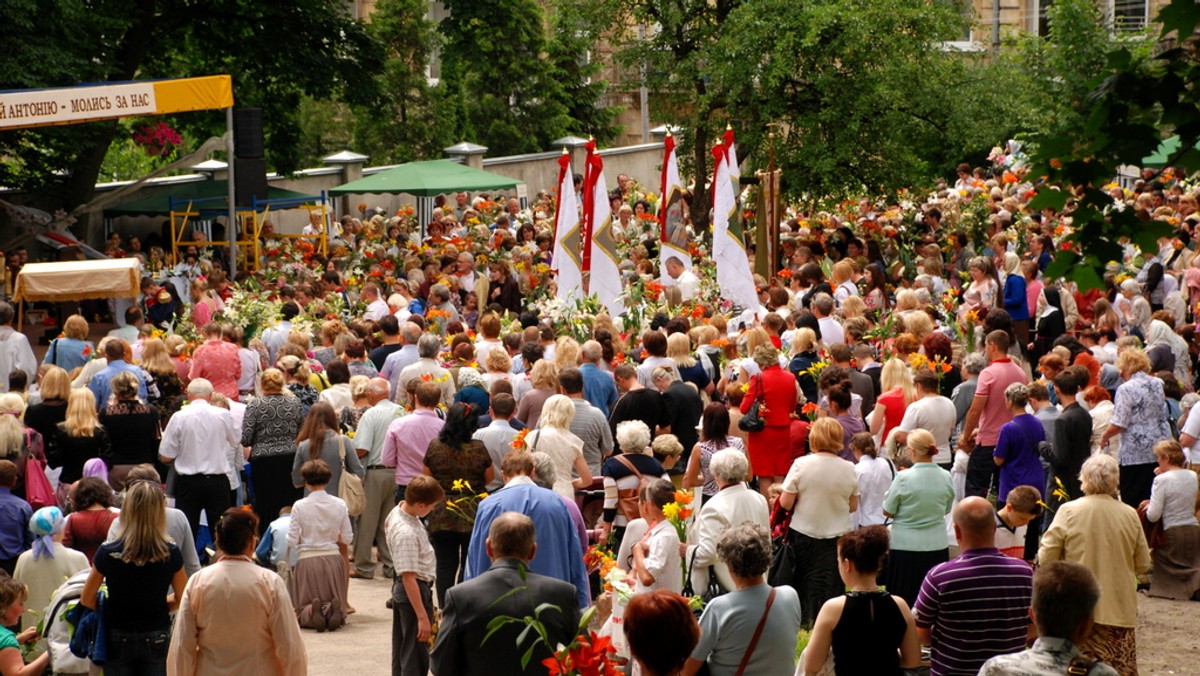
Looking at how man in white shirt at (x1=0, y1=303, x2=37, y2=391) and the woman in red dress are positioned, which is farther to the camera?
man in white shirt at (x1=0, y1=303, x2=37, y2=391)

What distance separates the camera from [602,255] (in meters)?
15.7

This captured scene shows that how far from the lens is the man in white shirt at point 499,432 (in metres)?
10.2

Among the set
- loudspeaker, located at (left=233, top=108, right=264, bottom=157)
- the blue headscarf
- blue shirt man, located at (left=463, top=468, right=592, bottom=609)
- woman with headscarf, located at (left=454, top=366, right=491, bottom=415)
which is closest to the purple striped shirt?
blue shirt man, located at (left=463, top=468, right=592, bottom=609)

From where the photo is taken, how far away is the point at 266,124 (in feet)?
85.0

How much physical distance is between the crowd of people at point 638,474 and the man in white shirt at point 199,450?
24 mm

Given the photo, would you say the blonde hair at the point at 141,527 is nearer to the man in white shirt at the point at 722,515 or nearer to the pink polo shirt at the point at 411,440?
the man in white shirt at the point at 722,515

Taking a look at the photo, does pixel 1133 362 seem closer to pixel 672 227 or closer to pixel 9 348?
pixel 672 227

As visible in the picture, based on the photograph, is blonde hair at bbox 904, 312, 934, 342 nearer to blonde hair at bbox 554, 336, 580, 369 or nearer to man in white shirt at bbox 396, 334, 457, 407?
blonde hair at bbox 554, 336, 580, 369

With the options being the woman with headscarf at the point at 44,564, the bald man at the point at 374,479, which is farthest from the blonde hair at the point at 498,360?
the woman with headscarf at the point at 44,564

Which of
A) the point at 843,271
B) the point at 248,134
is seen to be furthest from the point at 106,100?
the point at 843,271

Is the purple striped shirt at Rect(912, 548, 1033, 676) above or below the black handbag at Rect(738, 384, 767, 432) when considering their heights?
below

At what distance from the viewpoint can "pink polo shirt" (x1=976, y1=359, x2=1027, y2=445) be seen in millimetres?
10914

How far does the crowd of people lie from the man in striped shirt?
12 millimetres

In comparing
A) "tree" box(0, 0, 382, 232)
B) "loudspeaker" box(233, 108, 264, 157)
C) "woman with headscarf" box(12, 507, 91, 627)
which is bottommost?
"woman with headscarf" box(12, 507, 91, 627)
